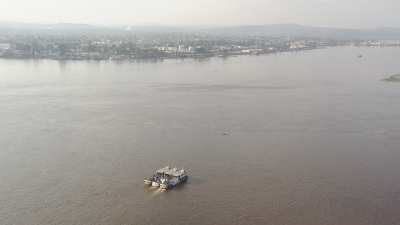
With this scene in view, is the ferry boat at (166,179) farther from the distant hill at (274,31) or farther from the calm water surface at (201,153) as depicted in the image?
the distant hill at (274,31)

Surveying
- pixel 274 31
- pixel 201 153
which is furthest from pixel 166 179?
pixel 274 31

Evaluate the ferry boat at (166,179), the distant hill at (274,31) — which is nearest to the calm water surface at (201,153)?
the ferry boat at (166,179)

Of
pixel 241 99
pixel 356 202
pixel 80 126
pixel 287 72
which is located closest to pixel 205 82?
pixel 241 99

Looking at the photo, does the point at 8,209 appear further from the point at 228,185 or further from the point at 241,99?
the point at 241,99

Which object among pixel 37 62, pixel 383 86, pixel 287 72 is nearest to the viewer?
pixel 383 86

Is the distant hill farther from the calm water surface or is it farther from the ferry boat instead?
the ferry boat

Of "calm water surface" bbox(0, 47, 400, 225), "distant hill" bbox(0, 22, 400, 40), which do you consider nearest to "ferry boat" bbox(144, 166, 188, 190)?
"calm water surface" bbox(0, 47, 400, 225)
